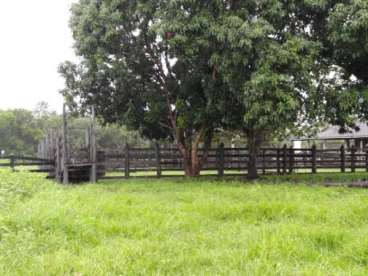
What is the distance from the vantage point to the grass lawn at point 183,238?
167 inches

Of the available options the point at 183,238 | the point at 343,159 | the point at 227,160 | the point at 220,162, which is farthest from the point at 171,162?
the point at 183,238

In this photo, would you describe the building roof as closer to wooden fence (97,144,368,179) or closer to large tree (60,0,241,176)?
wooden fence (97,144,368,179)

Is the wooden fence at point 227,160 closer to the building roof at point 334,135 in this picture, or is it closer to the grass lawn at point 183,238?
the building roof at point 334,135

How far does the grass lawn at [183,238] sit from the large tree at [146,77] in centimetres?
668

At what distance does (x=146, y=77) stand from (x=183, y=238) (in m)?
12.0

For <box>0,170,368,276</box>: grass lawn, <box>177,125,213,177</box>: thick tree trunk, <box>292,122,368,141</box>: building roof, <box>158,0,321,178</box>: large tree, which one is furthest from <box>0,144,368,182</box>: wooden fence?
<box>0,170,368,276</box>: grass lawn

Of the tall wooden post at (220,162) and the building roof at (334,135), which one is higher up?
the building roof at (334,135)

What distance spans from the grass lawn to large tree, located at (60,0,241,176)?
21.9ft

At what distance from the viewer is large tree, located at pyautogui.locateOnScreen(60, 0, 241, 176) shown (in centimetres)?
1428

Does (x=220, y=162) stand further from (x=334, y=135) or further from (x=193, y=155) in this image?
(x=334, y=135)

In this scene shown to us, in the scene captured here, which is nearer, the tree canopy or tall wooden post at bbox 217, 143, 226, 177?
the tree canopy

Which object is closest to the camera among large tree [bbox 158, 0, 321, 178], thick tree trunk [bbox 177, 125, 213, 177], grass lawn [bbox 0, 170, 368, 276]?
grass lawn [bbox 0, 170, 368, 276]

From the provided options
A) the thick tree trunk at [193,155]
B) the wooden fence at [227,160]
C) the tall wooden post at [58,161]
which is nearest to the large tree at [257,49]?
the thick tree trunk at [193,155]

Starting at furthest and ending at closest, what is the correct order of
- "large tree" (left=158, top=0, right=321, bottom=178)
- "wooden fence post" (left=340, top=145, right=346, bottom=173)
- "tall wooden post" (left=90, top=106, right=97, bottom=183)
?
1. "wooden fence post" (left=340, top=145, right=346, bottom=173)
2. "tall wooden post" (left=90, top=106, right=97, bottom=183)
3. "large tree" (left=158, top=0, right=321, bottom=178)
